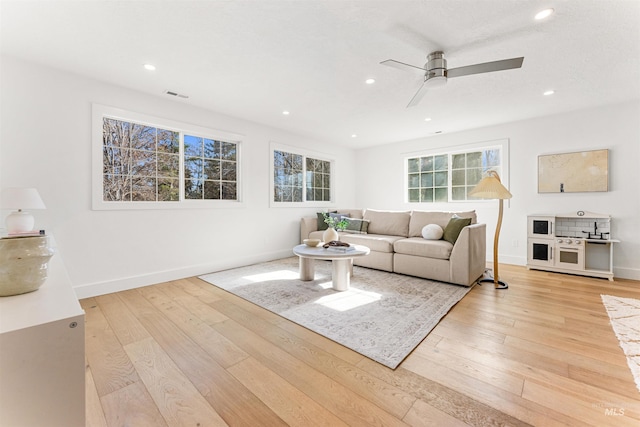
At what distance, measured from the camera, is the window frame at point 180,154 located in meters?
3.02

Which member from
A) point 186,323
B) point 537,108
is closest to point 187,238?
point 186,323

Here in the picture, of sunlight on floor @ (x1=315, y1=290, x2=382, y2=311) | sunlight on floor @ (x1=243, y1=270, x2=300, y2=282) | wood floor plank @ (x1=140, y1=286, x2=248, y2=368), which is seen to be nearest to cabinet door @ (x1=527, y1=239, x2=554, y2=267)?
sunlight on floor @ (x1=315, y1=290, x2=382, y2=311)

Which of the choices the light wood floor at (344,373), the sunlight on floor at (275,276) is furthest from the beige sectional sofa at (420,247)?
the sunlight on floor at (275,276)

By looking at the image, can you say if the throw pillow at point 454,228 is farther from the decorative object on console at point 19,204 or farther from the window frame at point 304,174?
the decorative object on console at point 19,204

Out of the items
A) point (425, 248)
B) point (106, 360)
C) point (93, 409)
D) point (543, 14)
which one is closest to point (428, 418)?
point (93, 409)

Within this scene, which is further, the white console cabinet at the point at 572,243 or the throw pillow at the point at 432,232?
the throw pillow at the point at 432,232

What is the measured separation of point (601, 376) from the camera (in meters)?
1.63

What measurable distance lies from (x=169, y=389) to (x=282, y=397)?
0.68 m

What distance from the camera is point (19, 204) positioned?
83.0 inches

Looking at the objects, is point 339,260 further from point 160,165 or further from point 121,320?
point 160,165

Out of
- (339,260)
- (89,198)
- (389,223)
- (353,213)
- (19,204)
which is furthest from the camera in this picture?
(353,213)

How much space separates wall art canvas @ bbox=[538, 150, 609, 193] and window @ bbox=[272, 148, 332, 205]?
400 centimetres

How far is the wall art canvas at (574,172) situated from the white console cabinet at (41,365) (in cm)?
565

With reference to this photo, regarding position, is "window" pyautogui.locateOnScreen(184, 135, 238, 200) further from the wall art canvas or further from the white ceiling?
the wall art canvas
